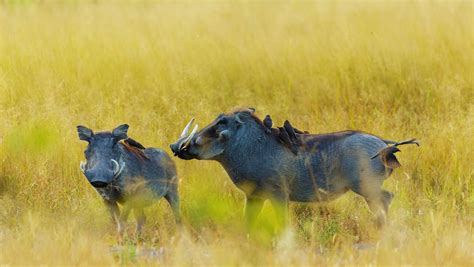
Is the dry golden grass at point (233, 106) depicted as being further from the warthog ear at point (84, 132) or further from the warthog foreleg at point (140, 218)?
the warthog ear at point (84, 132)

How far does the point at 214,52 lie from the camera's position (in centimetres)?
904

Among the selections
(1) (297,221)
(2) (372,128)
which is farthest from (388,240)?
(2) (372,128)

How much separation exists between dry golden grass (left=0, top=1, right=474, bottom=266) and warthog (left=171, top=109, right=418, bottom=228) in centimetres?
21

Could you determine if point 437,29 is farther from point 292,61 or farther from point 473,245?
point 473,245

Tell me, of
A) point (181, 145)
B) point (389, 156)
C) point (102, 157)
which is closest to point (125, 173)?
point (102, 157)

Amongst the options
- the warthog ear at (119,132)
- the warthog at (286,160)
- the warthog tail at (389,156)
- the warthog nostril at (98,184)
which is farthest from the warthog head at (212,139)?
the warthog tail at (389,156)

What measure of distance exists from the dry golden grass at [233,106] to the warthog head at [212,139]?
428mm

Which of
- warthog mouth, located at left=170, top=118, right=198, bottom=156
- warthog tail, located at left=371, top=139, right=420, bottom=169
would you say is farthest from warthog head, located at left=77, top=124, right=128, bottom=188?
warthog tail, located at left=371, top=139, right=420, bottom=169

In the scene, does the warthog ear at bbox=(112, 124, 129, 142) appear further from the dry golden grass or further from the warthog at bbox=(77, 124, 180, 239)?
the dry golden grass

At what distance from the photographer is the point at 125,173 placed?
17.6 ft

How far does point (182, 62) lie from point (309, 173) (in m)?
3.74

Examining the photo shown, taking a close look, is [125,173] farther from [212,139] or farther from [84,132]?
[212,139]

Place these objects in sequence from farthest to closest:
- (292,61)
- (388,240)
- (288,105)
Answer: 1. (292,61)
2. (288,105)
3. (388,240)

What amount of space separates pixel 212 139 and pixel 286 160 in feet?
1.39
